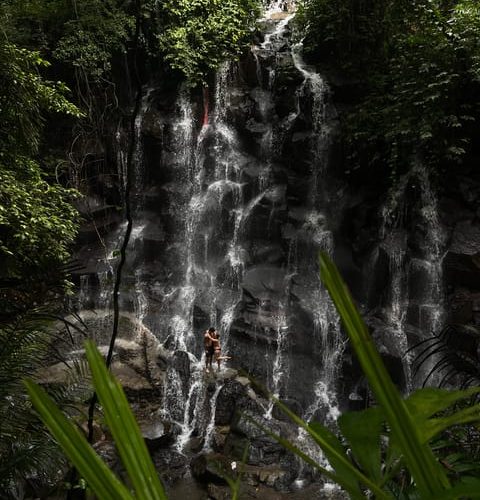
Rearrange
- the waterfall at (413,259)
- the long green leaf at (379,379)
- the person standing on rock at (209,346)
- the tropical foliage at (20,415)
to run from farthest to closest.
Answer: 1. the waterfall at (413,259)
2. the person standing on rock at (209,346)
3. the tropical foliage at (20,415)
4. the long green leaf at (379,379)

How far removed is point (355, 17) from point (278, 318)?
31.1 ft

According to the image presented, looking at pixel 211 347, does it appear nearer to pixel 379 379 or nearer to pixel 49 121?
pixel 49 121

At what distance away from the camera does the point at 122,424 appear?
36cm

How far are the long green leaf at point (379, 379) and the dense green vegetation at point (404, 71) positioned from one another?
10690 millimetres

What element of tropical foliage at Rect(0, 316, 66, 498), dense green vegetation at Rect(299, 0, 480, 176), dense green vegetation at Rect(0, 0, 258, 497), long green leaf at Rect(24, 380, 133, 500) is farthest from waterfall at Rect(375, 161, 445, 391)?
long green leaf at Rect(24, 380, 133, 500)

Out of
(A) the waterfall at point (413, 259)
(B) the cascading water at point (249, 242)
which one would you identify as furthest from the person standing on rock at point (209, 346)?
(A) the waterfall at point (413, 259)

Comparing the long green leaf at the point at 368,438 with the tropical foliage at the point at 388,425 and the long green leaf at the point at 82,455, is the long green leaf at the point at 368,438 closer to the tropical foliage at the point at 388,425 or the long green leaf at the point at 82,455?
the tropical foliage at the point at 388,425

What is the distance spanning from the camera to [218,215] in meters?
13.9

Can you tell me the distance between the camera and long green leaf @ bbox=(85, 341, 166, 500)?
35 cm

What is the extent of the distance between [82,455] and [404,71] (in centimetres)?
1303

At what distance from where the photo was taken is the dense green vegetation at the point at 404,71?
33.7 feet

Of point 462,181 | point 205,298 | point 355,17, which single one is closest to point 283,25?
point 355,17

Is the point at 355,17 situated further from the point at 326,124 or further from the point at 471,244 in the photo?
the point at 471,244

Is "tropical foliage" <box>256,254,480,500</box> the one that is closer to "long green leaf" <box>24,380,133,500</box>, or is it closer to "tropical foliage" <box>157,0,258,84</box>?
"long green leaf" <box>24,380,133,500</box>
